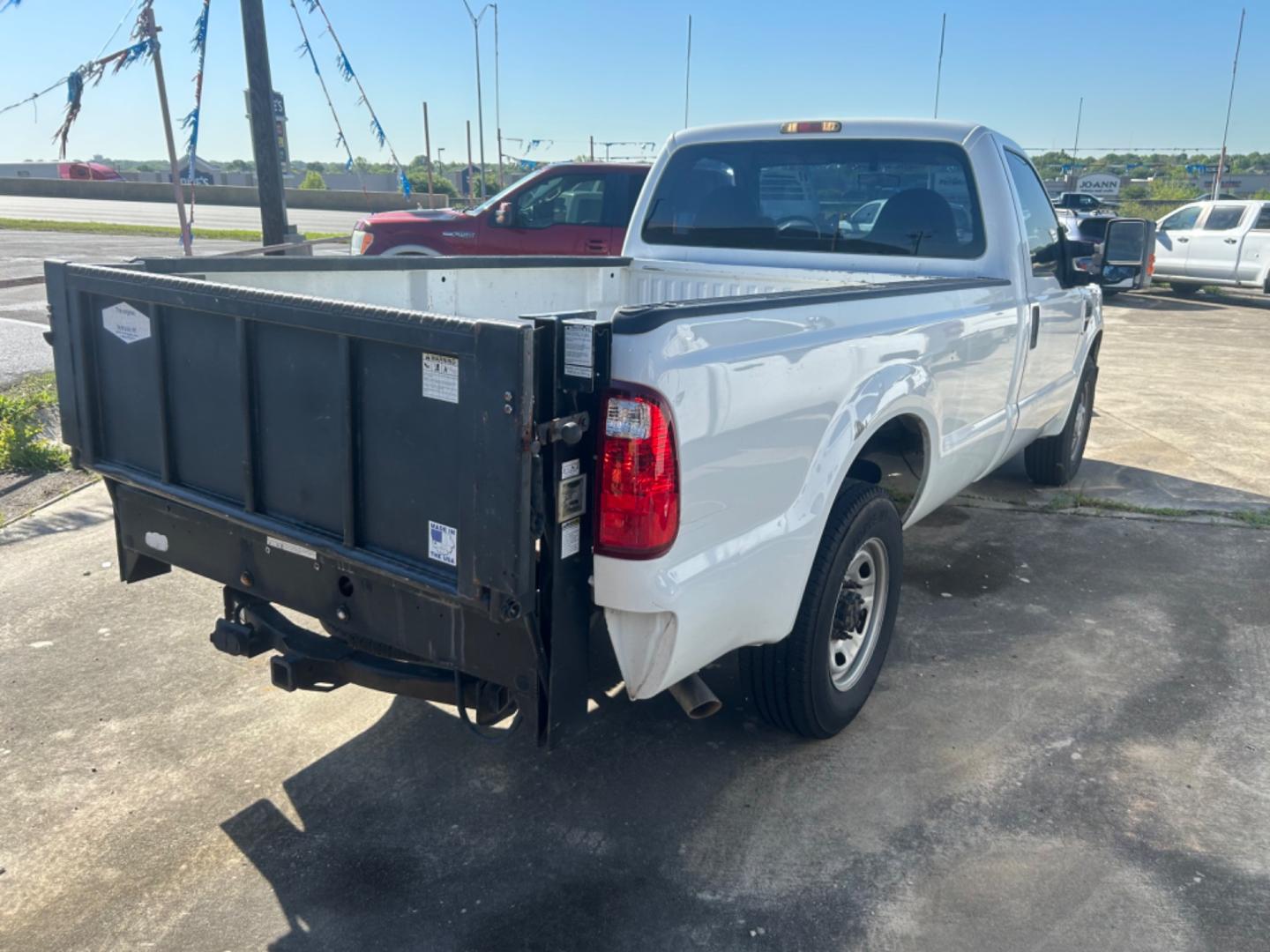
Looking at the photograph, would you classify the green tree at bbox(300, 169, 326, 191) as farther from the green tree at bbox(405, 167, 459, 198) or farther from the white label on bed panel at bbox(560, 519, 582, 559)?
the white label on bed panel at bbox(560, 519, 582, 559)

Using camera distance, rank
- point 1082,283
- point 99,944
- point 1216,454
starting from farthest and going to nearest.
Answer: point 1216,454
point 1082,283
point 99,944

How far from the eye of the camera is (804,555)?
10.2 feet

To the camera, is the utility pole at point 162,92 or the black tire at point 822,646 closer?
the black tire at point 822,646

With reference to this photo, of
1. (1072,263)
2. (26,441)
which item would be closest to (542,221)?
(26,441)

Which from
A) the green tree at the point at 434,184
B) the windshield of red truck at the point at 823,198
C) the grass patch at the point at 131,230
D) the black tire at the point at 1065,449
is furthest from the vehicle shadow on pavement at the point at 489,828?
the green tree at the point at 434,184

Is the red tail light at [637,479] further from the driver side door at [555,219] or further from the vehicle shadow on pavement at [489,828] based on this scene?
the driver side door at [555,219]

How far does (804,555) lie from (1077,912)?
3.89 ft

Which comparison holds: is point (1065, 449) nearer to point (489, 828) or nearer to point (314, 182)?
point (489, 828)

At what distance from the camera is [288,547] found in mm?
2928

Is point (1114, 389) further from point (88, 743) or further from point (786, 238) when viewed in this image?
point (88, 743)

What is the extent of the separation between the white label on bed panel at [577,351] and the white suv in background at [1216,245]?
702 inches

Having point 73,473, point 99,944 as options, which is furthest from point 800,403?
point 73,473

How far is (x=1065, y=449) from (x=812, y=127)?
2820 mm

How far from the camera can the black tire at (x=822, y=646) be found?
328 centimetres
